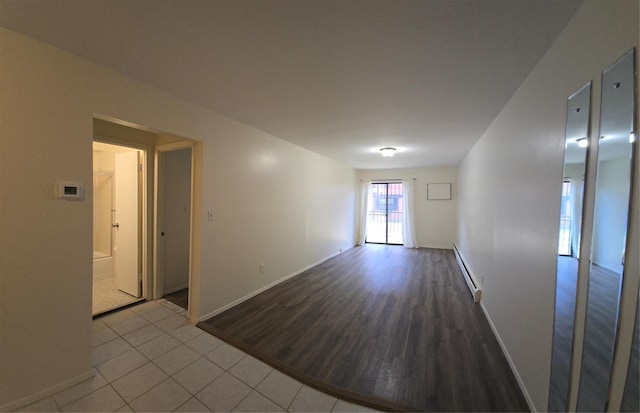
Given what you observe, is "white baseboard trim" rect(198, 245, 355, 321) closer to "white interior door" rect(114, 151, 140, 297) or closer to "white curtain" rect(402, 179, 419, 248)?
"white interior door" rect(114, 151, 140, 297)

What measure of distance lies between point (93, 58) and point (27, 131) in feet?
2.24

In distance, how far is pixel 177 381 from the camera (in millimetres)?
1796

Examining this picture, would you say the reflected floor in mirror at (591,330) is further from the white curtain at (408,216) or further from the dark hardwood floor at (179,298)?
the white curtain at (408,216)

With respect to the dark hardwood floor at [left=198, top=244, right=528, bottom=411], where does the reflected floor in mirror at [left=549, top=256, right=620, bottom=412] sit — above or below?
above

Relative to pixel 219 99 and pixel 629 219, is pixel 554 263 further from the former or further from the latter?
pixel 219 99

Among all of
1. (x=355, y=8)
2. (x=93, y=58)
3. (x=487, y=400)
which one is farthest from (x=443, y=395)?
(x=93, y=58)

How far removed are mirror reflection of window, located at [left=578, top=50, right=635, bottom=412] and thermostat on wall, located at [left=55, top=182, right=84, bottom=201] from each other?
3.06 m

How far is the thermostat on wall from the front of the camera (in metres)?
1.63

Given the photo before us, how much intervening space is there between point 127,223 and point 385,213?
6674 mm

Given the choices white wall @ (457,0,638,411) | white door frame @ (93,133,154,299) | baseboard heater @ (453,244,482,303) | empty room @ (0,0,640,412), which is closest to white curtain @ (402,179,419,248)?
baseboard heater @ (453,244,482,303)

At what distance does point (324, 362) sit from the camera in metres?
2.02

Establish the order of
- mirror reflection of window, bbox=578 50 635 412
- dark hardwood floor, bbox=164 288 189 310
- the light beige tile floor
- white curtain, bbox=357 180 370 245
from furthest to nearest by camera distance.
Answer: white curtain, bbox=357 180 370 245 < dark hardwood floor, bbox=164 288 189 310 < the light beige tile floor < mirror reflection of window, bbox=578 50 635 412

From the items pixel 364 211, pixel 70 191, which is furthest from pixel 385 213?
pixel 70 191


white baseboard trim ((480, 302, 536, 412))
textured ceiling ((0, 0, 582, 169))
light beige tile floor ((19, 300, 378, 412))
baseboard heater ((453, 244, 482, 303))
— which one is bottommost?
light beige tile floor ((19, 300, 378, 412))
